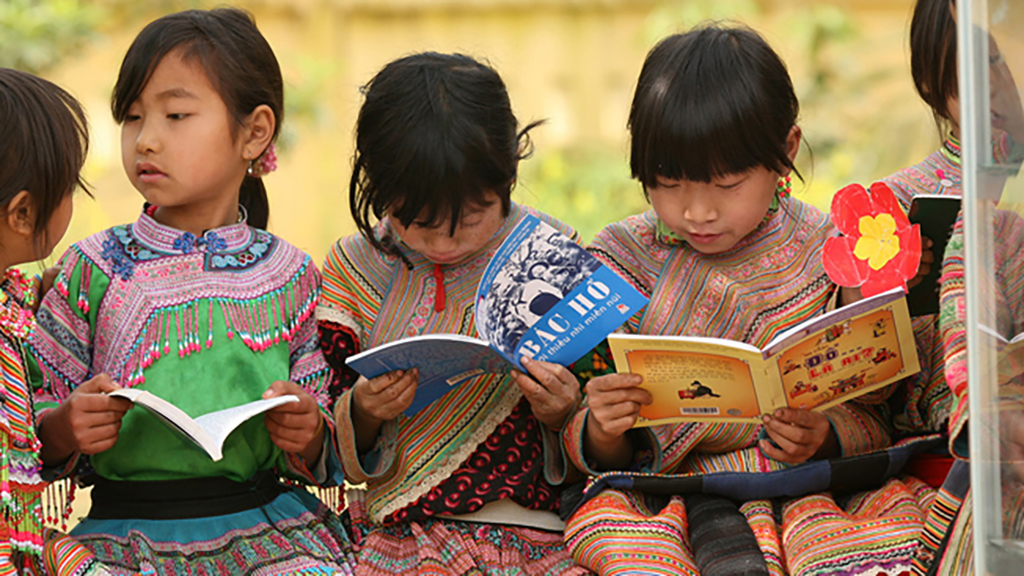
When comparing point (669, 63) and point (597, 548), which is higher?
point (669, 63)

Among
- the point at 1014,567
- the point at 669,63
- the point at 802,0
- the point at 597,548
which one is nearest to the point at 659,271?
the point at 669,63

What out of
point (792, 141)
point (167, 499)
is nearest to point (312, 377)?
point (167, 499)

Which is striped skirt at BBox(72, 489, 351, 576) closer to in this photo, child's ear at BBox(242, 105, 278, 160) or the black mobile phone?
child's ear at BBox(242, 105, 278, 160)

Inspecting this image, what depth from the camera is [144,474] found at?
2.02m

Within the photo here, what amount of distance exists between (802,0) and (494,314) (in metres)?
4.72

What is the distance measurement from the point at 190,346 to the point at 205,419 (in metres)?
0.22

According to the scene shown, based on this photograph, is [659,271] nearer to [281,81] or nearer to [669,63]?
[669,63]

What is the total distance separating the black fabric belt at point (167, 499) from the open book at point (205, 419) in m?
0.21

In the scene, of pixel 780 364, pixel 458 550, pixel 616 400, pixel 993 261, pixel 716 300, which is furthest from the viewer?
pixel 716 300

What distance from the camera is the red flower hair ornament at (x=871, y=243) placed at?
191 cm

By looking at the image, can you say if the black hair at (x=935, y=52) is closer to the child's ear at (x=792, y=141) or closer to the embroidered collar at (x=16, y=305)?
the child's ear at (x=792, y=141)

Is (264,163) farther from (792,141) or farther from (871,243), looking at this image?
(871,243)

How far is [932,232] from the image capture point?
198 centimetres

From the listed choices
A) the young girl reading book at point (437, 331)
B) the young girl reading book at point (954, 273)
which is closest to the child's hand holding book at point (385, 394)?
the young girl reading book at point (437, 331)
